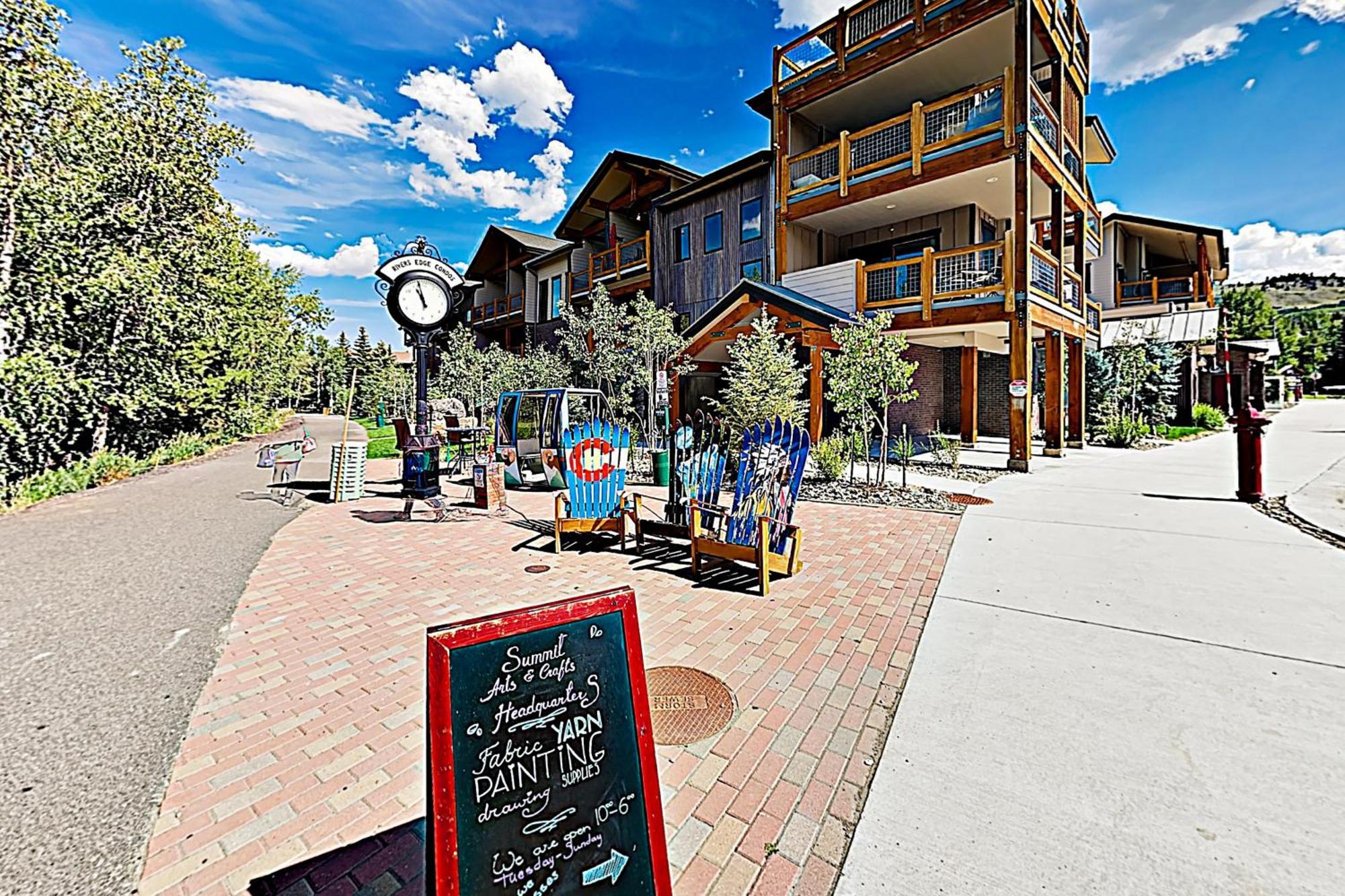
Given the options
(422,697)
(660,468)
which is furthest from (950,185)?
(422,697)

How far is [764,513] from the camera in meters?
5.51

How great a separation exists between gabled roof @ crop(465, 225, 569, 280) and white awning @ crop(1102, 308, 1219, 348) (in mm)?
23612

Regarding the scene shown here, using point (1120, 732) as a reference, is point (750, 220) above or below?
above

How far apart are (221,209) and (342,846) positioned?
73.2 feet

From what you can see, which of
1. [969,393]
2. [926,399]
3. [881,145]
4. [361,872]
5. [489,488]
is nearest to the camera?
[361,872]

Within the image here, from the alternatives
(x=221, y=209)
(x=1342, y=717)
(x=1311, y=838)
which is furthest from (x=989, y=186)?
(x=221, y=209)

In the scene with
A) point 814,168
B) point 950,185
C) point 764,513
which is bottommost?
point 764,513

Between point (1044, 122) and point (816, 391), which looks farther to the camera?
point (1044, 122)

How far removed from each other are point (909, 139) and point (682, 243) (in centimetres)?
816

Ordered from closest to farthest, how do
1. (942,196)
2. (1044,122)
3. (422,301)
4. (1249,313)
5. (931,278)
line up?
(422,301) < (931,278) < (1044,122) < (942,196) < (1249,313)

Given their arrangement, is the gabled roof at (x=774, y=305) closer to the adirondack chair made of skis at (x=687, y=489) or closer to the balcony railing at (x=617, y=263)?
the adirondack chair made of skis at (x=687, y=489)

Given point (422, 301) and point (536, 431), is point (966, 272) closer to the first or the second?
point (536, 431)

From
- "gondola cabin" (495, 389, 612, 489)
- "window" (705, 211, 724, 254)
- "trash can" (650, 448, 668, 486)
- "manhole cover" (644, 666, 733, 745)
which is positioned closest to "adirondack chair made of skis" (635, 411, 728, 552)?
"manhole cover" (644, 666, 733, 745)

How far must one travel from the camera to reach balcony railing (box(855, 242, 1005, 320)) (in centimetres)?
1270
